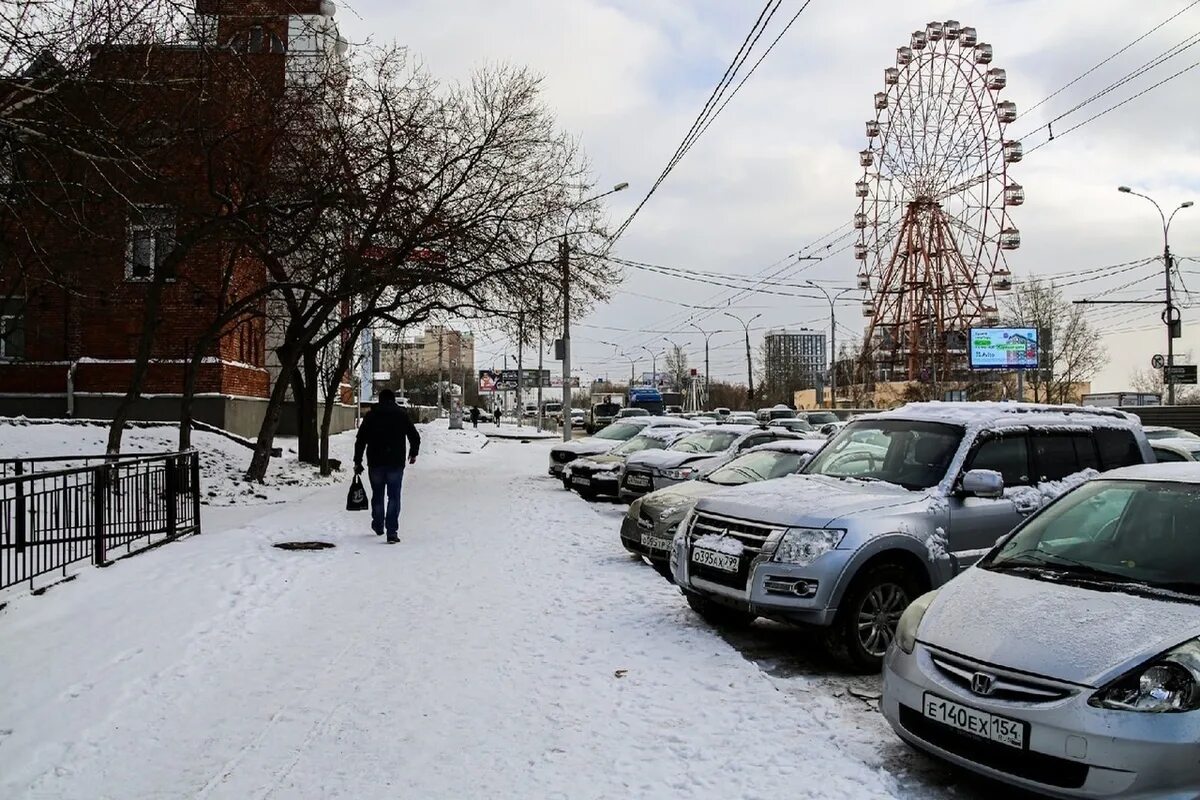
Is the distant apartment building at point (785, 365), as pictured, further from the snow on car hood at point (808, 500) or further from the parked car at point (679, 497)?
the snow on car hood at point (808, 500)

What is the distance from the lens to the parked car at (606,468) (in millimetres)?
17500

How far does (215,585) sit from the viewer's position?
8.41 m

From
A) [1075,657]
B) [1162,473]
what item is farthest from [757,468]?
[1075,657]

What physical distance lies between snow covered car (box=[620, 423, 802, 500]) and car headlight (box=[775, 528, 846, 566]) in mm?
7653

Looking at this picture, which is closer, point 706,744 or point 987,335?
point 706,744

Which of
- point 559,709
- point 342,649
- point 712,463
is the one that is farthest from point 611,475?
point 559,709

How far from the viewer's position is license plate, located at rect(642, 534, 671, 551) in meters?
9.27

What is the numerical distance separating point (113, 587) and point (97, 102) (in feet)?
13.8

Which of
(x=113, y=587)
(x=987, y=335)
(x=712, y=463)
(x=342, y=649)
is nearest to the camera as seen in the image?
(x=342, y=649)

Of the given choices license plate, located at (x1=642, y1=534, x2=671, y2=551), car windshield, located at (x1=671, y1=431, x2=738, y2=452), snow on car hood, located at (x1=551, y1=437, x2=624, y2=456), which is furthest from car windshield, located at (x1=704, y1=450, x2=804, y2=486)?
snow on car hood, located at (x1=551, y1=437, x2=624, y2=456)

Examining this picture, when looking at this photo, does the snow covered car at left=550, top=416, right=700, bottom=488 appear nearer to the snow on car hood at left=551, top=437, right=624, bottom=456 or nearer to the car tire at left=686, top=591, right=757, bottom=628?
the snow on car hood at left=551, top=437, right=624, bottom=456

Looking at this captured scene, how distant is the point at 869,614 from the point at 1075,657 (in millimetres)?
2579

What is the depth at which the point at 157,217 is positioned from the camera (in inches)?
606

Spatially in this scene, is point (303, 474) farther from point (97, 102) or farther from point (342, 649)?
point (342, 649)
